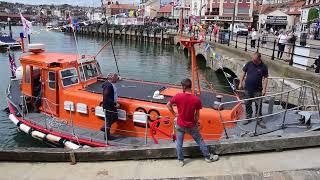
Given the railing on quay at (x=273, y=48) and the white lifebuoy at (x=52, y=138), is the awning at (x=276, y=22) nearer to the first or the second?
the railing on quay at (x=273, y=48)

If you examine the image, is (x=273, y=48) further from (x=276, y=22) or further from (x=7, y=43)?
(x=276, y=22)

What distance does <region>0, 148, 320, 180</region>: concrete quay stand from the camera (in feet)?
18.0

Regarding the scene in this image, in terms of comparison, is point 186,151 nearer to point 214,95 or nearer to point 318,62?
Answer: point 214,95

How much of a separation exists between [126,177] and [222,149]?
193cm

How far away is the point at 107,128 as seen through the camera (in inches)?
369

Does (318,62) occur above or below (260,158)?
above

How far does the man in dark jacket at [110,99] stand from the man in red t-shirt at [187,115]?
309 cm

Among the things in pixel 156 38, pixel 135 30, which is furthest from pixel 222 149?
pixel 135 30

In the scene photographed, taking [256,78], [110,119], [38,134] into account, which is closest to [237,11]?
[38,134]

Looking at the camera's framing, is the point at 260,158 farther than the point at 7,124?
No

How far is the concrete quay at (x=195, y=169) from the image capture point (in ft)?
18.0

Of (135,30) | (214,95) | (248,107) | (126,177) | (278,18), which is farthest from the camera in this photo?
(278,18)

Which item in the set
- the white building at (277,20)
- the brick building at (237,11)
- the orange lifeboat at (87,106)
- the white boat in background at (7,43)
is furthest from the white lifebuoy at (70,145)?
the brick building at (237,11)

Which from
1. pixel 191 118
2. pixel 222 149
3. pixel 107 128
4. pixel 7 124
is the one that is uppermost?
pixel 191 118
